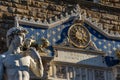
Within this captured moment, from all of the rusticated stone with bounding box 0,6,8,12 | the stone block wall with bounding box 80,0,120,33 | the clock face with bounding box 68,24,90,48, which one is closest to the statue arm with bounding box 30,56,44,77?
the clock face with bounding box 68,24,90,48

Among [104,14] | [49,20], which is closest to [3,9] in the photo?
[49,20]

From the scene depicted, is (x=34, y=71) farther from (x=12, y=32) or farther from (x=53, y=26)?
(x=53, y=26)

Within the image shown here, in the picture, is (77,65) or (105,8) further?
(105,8)

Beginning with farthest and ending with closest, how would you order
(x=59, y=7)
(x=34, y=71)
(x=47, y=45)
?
(x=59, y=7)
(x=47, y=45)
(x=34, y=71)

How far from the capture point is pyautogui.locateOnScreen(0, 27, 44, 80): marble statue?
186 inches

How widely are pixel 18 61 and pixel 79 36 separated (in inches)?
191

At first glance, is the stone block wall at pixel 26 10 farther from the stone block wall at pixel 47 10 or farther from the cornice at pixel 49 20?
the cornice at pixel 49 20

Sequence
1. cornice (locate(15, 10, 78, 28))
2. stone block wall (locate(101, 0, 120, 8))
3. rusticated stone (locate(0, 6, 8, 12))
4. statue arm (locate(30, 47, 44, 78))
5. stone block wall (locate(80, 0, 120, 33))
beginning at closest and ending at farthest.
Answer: statue arm (locate(30, 47, 44, 78)) → cornice (locate(15, 10, 78, 28)) → rusticated stone (locate(0, 6, 8, 12)) → stone block wall (locate(80, 0, 120, 33)) → stone block wall (locate(101, 0, 120, 8))

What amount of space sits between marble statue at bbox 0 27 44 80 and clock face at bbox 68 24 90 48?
451cm

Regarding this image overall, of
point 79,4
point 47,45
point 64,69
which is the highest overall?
point 79,4

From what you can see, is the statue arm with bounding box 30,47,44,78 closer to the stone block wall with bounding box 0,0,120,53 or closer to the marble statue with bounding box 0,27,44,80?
the marble statue with bounding box 0,27,44,80

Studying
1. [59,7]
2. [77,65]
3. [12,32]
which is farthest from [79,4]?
[12,32]

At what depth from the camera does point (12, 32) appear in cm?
496

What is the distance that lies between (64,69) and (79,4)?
84.9 inches
